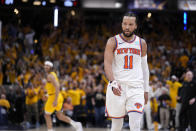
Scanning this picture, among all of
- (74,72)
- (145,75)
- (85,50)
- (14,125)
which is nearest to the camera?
(145,75)

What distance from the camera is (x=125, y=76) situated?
507 centimetres

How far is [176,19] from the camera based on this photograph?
22672 millimetres

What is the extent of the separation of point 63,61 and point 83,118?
456 cm

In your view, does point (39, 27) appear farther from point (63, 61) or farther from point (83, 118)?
point (83, 118)

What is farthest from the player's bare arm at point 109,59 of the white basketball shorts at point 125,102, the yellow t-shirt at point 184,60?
the yellow t-shirt at point 184,60

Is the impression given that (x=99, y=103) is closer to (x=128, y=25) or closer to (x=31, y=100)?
(x=31, y=100)

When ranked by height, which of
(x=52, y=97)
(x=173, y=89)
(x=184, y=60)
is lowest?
(x=173, y=89)

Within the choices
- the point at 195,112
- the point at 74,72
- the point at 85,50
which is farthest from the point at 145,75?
the point at 85,50

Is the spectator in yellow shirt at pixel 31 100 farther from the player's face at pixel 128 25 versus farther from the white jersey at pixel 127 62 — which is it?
the player's face at pixel 128 25

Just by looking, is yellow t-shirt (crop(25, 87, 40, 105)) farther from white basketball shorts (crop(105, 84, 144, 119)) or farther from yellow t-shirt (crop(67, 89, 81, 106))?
white basketball shorts (crop(105, 84, 144, 119))

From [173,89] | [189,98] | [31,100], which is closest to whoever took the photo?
[189,98]

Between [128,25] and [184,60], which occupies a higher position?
[128,25]

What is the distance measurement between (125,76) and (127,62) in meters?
0.21

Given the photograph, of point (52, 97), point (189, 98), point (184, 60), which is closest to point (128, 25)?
point (52, 97)
